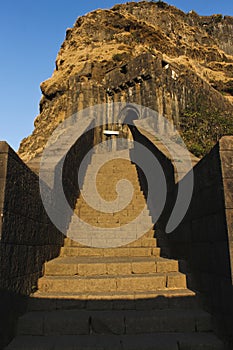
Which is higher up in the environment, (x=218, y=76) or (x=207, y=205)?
(x=218, y=76)

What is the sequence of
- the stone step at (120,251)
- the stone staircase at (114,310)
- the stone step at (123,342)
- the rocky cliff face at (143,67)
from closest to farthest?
the stone step at (123,342) → the stone staircase at (114,310) → the stone step at (120,251) → the rocky cliff face at (143,67)

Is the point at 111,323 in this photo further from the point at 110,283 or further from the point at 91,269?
the point at 91,269

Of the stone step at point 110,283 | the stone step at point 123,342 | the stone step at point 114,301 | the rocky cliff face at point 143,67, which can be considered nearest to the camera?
the stone step at point 123,342

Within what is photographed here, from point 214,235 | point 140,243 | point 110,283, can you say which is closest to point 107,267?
point 110,283

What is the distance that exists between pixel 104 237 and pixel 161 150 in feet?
7.23

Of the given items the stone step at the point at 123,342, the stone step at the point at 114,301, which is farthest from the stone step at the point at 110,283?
the stone step at the point at 123,342

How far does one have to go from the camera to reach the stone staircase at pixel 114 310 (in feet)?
8.71

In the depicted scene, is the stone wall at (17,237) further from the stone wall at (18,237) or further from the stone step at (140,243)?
the stone step at (140,243)

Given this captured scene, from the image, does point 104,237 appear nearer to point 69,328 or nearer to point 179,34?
point 69,328

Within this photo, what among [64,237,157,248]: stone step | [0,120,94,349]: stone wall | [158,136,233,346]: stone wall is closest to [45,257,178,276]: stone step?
[0,120,94,349]: stone wall

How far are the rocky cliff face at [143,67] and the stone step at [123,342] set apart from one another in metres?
9.69

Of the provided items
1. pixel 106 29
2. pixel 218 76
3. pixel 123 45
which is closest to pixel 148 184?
pixel 123 45

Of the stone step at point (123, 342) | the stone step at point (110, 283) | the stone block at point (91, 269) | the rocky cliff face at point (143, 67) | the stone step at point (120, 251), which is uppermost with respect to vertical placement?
the rocky cliff face at point (143, 67)

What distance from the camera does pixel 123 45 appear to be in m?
25.9
